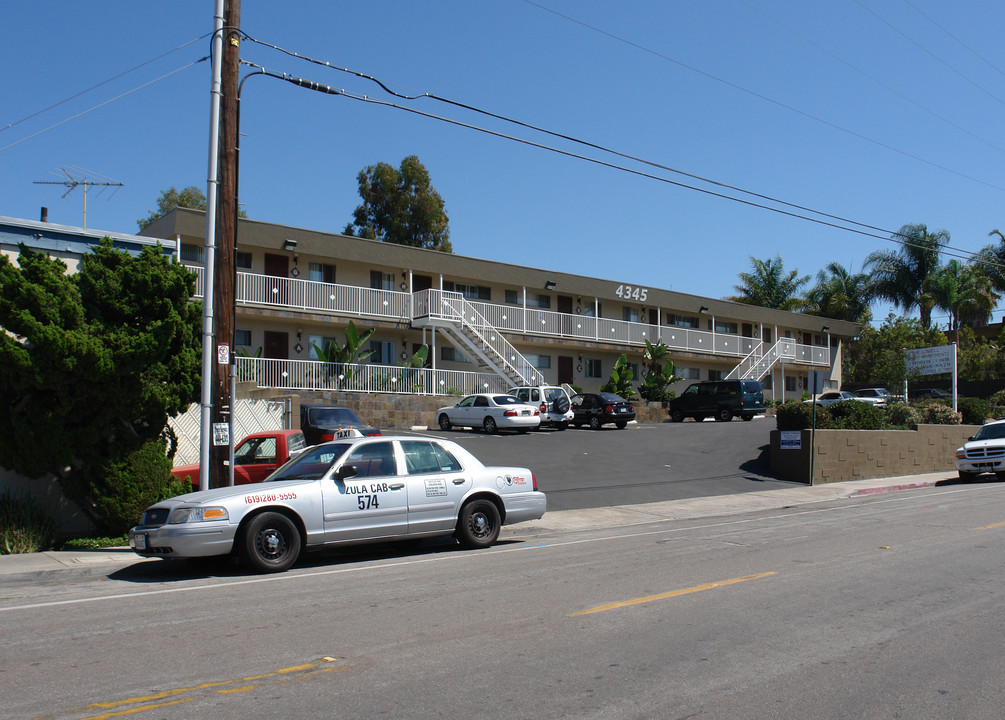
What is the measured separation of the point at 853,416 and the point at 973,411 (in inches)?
470

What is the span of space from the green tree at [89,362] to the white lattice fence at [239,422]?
7.66 feet

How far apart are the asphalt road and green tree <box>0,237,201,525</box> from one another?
2.57 meters

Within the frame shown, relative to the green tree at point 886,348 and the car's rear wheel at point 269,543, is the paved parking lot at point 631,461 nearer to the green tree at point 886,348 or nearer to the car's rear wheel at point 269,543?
the car's rear wheel at point 269,543

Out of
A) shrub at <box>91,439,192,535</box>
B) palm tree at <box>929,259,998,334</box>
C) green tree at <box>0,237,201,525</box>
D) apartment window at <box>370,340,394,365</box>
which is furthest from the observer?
palm tree at <box>929,259,998,334</box>

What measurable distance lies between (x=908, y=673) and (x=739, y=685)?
122cm

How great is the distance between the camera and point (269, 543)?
9742mm

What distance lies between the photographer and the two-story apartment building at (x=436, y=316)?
29578mm

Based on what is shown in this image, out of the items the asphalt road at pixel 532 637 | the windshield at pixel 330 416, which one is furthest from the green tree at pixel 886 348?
the asphalt road at pixel 532 637

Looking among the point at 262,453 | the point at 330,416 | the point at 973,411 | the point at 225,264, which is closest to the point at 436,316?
the point at 330,416

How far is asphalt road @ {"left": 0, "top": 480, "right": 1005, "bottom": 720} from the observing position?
5.03 metres

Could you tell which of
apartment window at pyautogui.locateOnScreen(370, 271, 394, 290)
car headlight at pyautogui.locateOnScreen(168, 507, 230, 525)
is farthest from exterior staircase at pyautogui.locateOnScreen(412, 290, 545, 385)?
car headlight at pyautogui.locateOnScreen(168, 507, 230, 525)

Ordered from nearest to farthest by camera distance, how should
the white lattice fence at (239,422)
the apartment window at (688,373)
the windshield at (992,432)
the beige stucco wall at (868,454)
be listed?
the white lattice fence at (239,422) < the beige stucco wall at (868,454) < the windshield at (992,432) < the apartment window at (688,373)

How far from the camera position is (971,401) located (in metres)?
33.8

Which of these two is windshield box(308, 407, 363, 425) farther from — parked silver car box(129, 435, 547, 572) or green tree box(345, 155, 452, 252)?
green tree box(345, 155, 452, 252)
